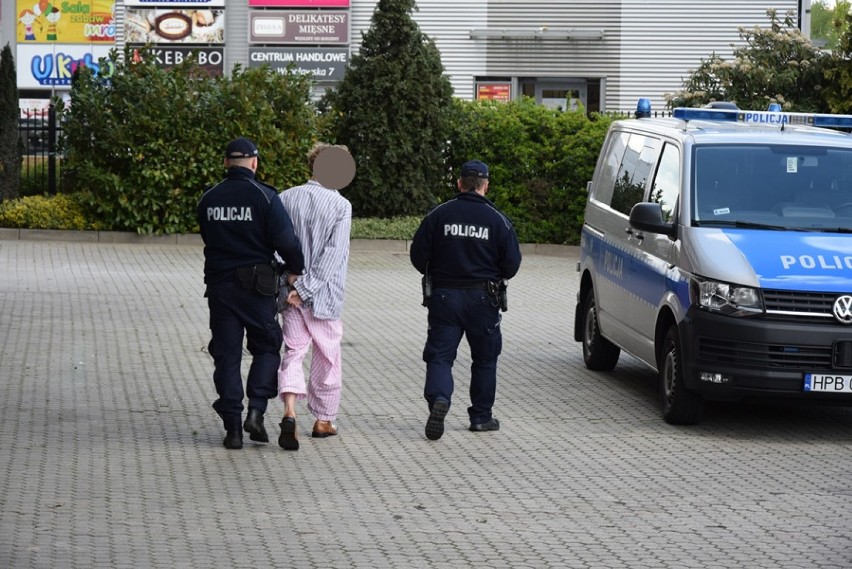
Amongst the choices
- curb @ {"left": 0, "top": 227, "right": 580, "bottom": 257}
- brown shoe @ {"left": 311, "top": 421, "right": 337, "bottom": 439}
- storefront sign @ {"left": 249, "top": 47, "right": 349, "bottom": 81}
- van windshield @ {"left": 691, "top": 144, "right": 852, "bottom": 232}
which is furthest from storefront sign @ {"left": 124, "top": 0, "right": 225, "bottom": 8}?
brown shoe @ {"left": 311, "top": 421, "right": 337, "bottom": 439}

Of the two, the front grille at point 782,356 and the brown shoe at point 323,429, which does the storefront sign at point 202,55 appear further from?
the front grille at point 782,356

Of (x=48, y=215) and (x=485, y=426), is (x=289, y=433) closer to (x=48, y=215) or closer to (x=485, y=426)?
(x=485, y=426)

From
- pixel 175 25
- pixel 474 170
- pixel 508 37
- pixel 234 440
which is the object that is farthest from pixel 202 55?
pixel 234 440

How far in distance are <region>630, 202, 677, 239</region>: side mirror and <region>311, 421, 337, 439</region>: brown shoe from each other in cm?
250

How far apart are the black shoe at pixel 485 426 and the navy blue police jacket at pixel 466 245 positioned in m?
0.90

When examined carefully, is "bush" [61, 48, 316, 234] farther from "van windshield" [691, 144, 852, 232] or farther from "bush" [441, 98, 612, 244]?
"van windshield" [691, 144, 852, 232]

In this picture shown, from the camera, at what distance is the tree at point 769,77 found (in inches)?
949

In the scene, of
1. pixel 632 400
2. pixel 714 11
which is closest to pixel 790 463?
pixel 632 400

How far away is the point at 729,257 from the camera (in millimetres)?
9195

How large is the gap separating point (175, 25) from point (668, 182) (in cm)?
2571

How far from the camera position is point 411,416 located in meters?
9.82

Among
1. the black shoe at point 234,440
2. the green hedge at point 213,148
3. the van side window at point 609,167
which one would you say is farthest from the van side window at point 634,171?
the green hedge at point 213,148

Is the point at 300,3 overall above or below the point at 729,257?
above

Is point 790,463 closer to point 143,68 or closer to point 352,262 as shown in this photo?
point 352,262
